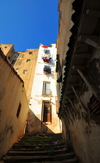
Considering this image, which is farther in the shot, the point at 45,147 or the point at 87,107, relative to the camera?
the point at 45,147

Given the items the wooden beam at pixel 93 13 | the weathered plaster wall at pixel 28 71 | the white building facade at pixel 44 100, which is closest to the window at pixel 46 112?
the white building facade at pixel 44 100

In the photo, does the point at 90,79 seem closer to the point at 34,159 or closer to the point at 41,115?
the point at 34,159

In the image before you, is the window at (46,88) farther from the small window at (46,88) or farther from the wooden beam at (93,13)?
the wooden beam at (93,13)

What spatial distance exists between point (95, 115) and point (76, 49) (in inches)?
80.5

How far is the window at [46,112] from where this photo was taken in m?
10.7

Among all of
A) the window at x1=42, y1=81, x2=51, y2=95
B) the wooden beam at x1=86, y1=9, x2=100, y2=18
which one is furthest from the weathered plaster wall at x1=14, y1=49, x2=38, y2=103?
the wooden beam at x1=86, y1=9, x2=100, y2=18

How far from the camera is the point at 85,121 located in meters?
3.11

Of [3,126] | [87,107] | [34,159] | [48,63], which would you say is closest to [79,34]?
[87,107]

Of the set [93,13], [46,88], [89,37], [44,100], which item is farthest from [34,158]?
[46,88]

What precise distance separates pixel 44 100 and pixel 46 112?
5.26 ft

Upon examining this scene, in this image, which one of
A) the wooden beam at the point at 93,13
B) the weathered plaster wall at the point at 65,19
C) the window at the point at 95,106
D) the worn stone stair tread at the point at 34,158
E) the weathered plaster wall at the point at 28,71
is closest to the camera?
the wooden beam at the point at 93,13

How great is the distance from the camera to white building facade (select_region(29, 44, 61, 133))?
9.71m

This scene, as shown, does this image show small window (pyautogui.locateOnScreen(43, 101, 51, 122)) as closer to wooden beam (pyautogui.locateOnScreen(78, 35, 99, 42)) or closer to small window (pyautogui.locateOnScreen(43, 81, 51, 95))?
small window (pyautogui.locateOnScreen(43, 81, 51, 95))

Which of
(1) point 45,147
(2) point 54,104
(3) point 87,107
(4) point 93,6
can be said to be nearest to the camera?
(4) point 93,6
